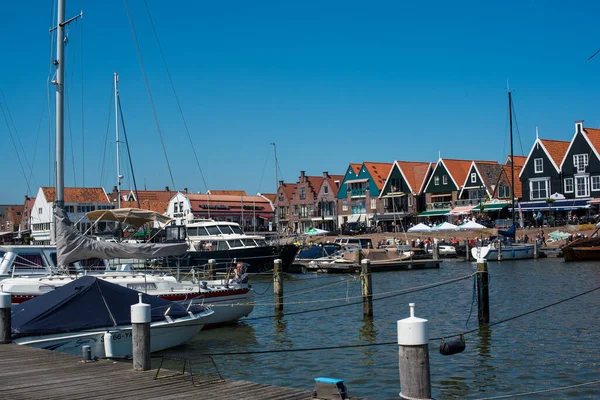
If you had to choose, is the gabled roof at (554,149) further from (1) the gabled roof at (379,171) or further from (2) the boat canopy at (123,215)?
(2) the boat canopy at (123,215)

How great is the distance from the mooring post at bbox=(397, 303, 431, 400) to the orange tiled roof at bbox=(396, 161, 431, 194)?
88082mm

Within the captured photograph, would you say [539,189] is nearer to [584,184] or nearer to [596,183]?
[584,184]

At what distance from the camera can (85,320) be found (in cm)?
1634

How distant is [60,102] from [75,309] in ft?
34.1

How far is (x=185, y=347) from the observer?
20.5 meters

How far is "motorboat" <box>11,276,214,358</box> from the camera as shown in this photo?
615 inches

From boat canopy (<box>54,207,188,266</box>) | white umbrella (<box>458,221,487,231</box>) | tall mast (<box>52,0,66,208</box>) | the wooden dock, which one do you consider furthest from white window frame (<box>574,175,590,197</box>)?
the wooden dock

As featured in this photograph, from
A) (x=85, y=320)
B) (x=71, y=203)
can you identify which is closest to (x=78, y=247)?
(x=85, y=320)

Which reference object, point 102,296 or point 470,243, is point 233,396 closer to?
point 102,296

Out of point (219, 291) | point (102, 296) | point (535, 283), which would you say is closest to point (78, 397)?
point (102, 296)

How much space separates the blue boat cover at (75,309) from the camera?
15.8 m

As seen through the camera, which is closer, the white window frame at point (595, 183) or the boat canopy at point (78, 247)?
the boat canopy at point (78, 247)

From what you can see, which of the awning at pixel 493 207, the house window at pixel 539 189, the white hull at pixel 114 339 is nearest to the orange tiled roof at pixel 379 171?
the awning at pixel 493 207

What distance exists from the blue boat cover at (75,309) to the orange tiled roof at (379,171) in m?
84.7
